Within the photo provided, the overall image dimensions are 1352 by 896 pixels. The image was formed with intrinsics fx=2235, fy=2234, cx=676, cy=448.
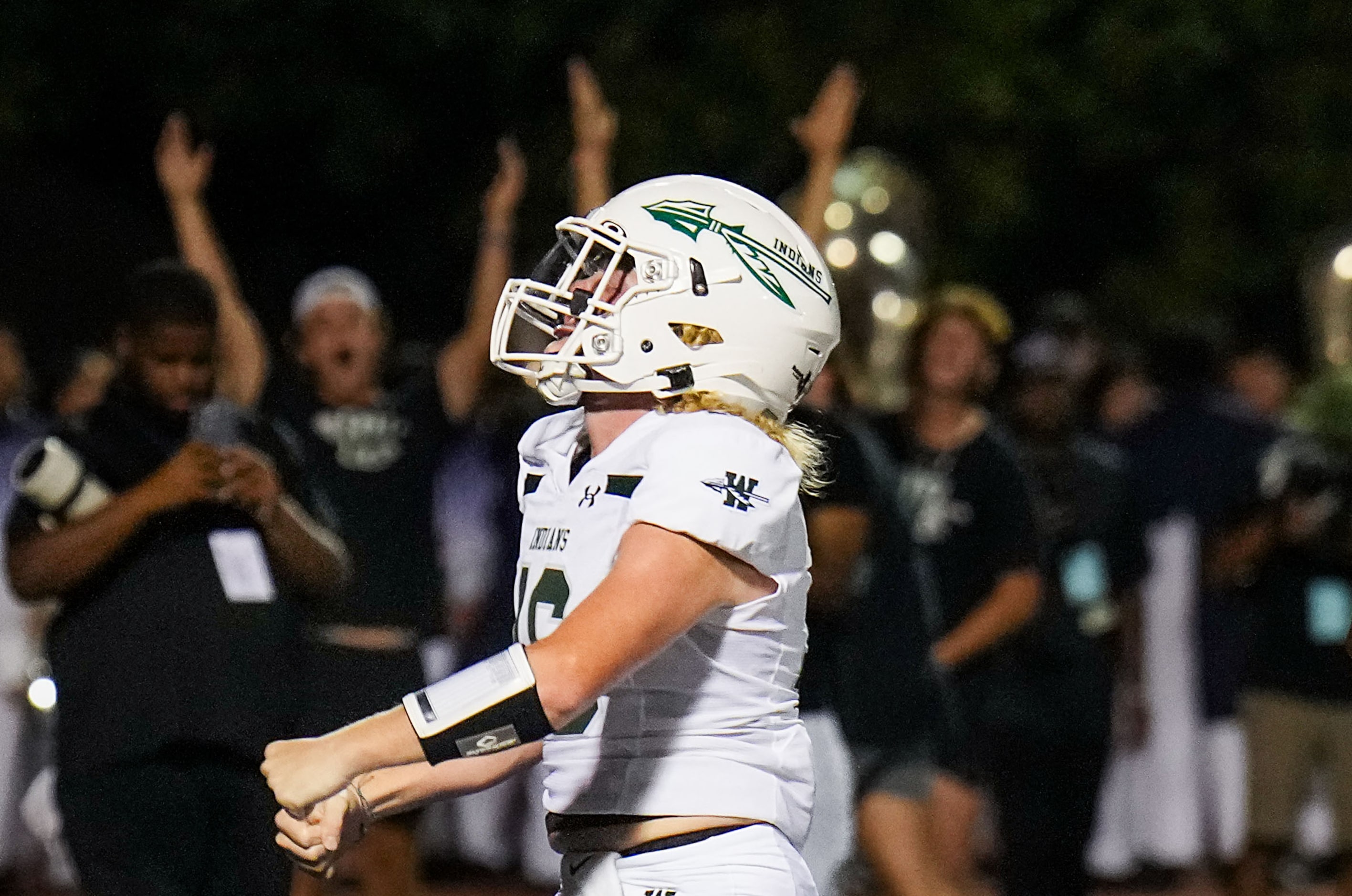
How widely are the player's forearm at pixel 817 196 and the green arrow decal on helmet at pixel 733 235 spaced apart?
257 centimetres

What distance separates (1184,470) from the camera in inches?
403

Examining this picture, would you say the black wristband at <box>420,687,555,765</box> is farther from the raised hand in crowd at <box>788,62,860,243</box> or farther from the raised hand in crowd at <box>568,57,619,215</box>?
the raised hand in crowd at <box>788,62,860,243</box>

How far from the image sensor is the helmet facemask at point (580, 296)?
325 cm

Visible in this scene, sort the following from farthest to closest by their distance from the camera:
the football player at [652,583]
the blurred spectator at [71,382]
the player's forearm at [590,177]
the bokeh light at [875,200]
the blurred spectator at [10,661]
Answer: the blurred spectator at [71,382] < the bokeh light at [875,200] < the blurred spectator at [10,661] < the player's forearm at [590,177] < the football player at [652,583]

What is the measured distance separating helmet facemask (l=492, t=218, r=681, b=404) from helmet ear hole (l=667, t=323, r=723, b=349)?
59 mm

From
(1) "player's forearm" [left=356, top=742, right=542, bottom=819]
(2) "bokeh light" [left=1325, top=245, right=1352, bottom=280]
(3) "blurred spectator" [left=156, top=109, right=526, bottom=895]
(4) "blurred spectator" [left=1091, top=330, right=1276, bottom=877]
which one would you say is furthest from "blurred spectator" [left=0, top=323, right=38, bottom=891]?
(1) "player's forearm" [left=356, top=742, right=542, bottom=819]

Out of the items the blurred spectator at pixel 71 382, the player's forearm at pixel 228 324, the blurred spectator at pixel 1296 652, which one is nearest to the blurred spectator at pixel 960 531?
the blurred spectator at pixel 1296 652

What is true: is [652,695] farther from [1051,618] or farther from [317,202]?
[317,202]

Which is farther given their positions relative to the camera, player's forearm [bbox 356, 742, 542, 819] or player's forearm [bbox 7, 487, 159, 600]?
player's forearm [bbox 7, 487, 159, 600]

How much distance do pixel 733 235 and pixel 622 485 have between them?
43 cm

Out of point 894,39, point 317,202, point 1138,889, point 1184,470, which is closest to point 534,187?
point 317,202

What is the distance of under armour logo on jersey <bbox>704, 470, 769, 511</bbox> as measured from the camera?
300 cm

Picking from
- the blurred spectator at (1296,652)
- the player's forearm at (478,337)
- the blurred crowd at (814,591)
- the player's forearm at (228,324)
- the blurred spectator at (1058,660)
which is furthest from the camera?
the blurred spectator at (1296,652)

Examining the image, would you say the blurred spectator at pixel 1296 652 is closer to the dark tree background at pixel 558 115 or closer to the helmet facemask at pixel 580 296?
the helmet facemask at pixel 580 296
